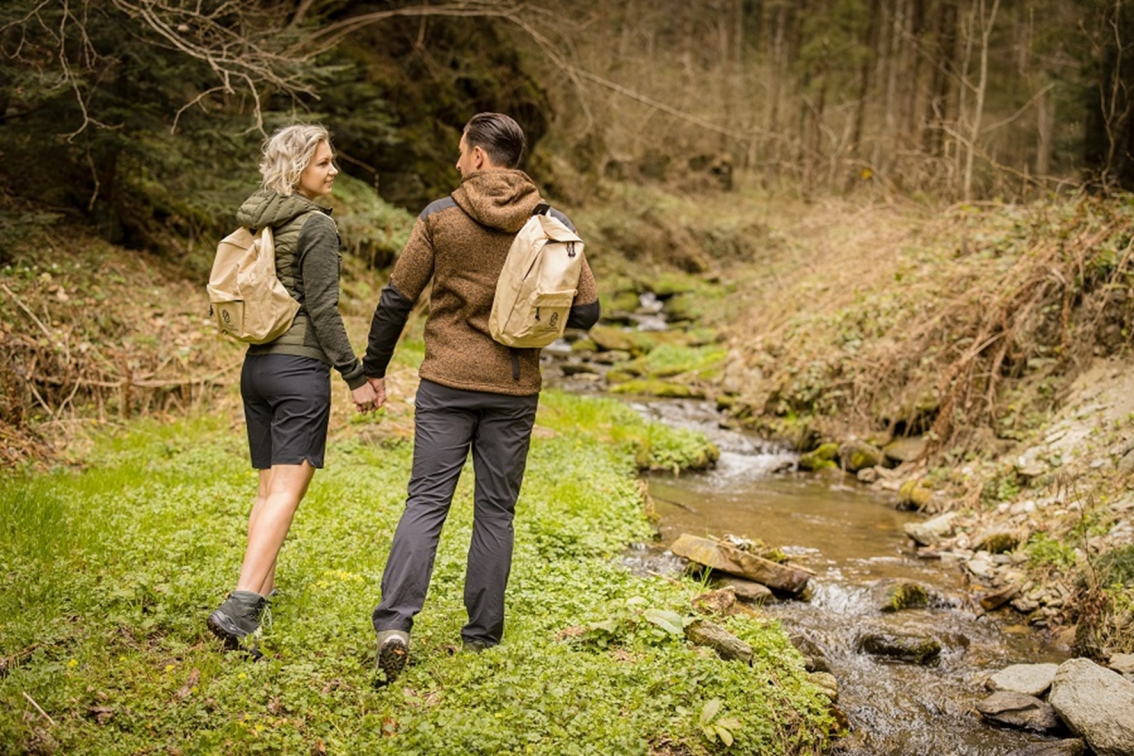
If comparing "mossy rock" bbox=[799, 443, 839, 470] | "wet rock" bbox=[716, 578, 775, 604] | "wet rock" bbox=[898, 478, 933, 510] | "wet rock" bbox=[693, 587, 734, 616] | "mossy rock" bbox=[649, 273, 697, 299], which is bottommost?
"mossy rock" bbox=[649, 273, 697, 299]

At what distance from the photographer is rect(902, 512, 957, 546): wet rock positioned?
6.92 meters

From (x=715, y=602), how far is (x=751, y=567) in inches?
44.2

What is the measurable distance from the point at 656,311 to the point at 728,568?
45.8 ft

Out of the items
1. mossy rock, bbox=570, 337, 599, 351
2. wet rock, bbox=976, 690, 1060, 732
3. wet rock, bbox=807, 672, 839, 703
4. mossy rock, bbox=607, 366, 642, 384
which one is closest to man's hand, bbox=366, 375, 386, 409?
wet rock, bbox=807, 672, 839, 703

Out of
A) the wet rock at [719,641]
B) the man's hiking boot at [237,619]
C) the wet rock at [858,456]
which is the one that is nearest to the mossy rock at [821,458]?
the wet rock at [858,456]

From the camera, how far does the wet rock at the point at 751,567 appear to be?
5.56 metres

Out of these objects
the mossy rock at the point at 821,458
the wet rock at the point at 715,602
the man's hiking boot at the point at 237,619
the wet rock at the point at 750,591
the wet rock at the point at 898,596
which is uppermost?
the man's hiking boot at the point at 237,619

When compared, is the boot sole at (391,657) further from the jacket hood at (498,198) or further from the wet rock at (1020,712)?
the wet rock at (1020,712)

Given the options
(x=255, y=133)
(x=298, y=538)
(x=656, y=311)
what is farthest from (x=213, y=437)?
(x=656, y=311)

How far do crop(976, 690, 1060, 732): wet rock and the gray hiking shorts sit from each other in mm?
3449

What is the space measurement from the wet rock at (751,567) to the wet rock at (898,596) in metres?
0.47

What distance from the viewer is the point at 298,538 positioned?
497 centimetres

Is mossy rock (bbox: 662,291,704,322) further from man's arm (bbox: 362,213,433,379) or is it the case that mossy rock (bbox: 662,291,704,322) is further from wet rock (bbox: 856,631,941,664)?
man's arm (bbox: 362,213,433,379)

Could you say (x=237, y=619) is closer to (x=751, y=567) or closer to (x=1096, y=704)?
(x=751, y=567)
